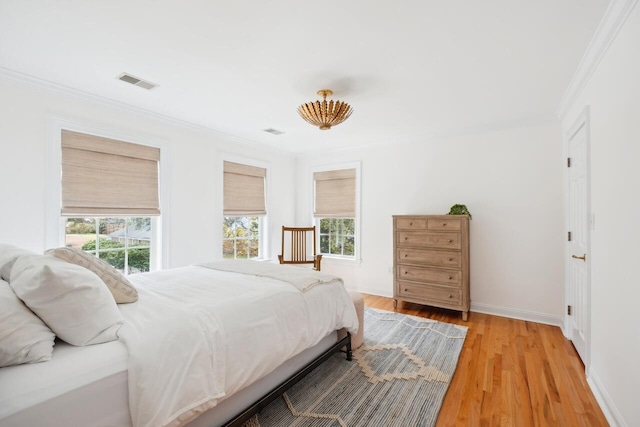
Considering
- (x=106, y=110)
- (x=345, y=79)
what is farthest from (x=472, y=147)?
(x=106, y=110)

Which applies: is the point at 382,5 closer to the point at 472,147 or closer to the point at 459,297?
the point at 472,147

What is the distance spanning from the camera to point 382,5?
173 centimetres

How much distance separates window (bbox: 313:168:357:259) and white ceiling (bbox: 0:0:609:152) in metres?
1.83

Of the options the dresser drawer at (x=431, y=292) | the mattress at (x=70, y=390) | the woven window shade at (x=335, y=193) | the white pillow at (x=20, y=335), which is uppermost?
the woven window shade at (x=335, y=193)

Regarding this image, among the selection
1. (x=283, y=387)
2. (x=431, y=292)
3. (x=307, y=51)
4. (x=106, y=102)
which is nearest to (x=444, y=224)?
(x=431, y=292)

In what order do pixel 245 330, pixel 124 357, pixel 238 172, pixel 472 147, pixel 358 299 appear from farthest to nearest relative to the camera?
pixel 238 172, pixel 472 147, pixel 358 299, pixel 245 330, pixel 124 357

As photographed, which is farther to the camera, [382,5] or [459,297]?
[459,297]

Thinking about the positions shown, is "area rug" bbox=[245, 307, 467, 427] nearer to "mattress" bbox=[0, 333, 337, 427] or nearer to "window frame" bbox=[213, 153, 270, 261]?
"mattress" bbox=[0, 333, 337, 427]

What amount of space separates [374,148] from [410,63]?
251 centimetres

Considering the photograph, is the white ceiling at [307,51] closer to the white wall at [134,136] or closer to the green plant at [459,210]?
the white wall at [134,136]

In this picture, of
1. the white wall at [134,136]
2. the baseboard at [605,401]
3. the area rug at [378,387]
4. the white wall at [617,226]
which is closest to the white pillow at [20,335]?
the area rug at [378,387]

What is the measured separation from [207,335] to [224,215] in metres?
3.08

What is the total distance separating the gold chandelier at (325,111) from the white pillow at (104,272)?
6.32 feet

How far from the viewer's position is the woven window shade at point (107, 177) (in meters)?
2.89
